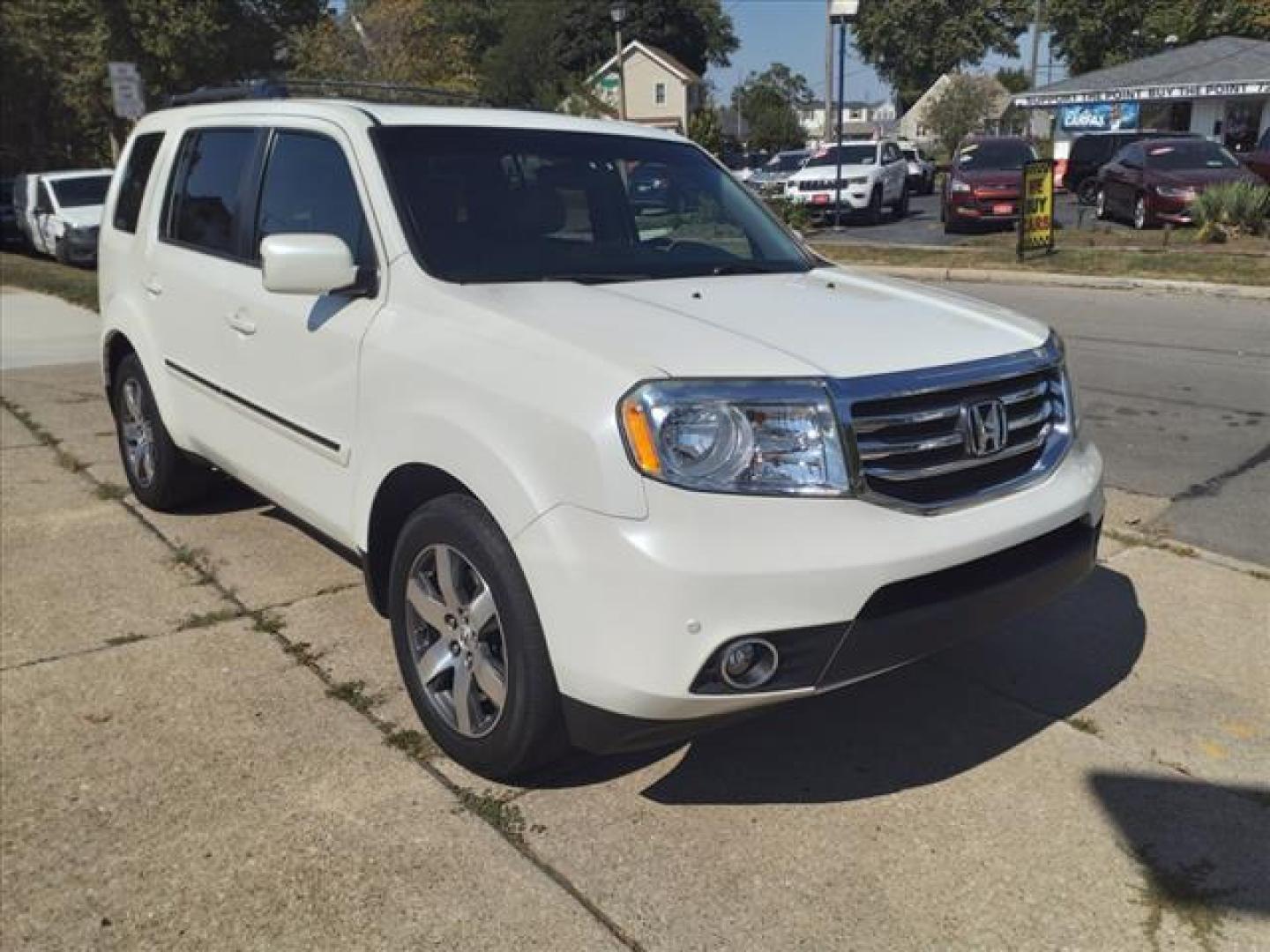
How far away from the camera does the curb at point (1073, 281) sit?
12656 millimetres

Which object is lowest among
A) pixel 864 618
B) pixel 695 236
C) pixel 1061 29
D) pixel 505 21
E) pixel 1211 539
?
pixel 1211 539

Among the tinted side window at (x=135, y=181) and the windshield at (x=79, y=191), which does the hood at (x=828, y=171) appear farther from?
the tinted side window at (x=135, y=181)

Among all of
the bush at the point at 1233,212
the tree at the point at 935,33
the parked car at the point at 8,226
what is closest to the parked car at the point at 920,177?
the tree at the point at 935,33

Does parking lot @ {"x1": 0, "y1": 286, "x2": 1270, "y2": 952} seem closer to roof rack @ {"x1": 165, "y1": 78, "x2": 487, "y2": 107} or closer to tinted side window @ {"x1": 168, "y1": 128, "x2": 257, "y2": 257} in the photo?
tinted side window @ {"x1": 168, "y1": 128, "x2": 257, "y2": 257}

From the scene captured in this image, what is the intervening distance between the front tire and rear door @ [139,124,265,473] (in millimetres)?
1474

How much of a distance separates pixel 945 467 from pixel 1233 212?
16.0 metres

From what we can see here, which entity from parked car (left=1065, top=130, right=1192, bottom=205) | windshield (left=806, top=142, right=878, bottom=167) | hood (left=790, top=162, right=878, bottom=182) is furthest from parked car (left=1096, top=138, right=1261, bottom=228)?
windshield (left=806, top=142, right=878, bottom=167)

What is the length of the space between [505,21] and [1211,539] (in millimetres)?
100234

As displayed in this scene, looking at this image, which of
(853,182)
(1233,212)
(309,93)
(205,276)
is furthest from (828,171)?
(205,276)

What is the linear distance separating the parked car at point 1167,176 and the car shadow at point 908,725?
15786 mm

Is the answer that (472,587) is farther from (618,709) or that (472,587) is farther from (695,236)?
(695,236)

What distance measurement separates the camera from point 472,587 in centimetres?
305

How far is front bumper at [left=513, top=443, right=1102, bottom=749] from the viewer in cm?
251

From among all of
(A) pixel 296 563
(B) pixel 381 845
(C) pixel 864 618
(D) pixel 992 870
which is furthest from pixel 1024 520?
(A) pixel 296 563
